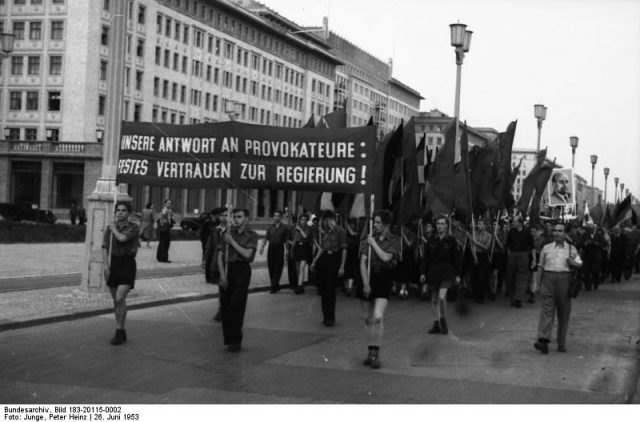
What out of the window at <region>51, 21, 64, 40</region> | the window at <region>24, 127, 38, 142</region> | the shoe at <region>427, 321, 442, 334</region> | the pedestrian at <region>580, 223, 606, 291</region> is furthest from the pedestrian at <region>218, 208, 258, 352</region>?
the window at <region>24, 127, 38, 142</region>

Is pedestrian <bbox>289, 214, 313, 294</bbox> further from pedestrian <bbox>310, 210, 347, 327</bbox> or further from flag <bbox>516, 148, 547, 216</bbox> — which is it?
flag <bbox>516, 148, 547, 216</bbox>

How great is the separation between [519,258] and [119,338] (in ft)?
31.9

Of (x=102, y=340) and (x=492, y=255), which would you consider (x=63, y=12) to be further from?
(x=102, y=340)

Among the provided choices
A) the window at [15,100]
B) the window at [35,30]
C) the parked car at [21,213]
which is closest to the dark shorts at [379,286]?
the parked car at [21,213]

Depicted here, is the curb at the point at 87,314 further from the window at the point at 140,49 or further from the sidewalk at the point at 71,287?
the window at the point at 140,49

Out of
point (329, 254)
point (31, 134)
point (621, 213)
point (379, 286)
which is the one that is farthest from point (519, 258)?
point (31, 134)

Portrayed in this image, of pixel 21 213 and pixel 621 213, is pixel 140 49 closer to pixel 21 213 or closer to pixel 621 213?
pixel 21 213

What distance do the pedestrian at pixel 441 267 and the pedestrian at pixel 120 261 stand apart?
171 inches

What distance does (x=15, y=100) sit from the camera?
67.3 m

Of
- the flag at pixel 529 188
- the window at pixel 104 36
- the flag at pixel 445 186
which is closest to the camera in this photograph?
the flag at pixel 445 186

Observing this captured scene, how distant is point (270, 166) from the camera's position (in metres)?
11.8

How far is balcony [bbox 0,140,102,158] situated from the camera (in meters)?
63.9

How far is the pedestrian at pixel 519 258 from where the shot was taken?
60.4 ft

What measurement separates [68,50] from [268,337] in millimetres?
56728
